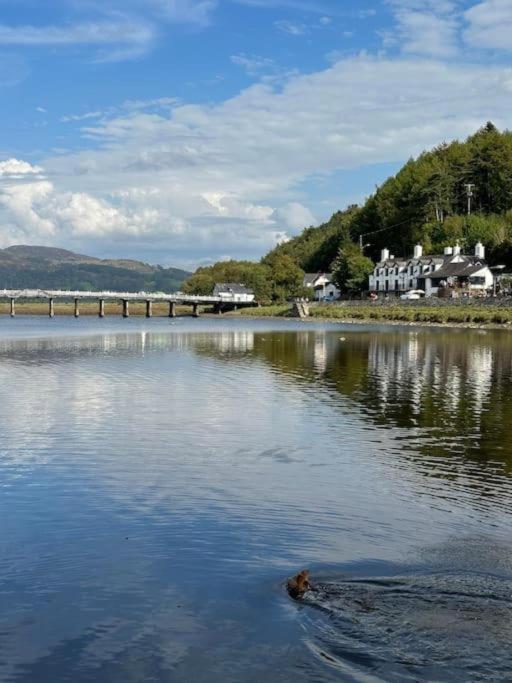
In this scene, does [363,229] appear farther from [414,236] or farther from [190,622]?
[190,622]

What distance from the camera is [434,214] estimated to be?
170500mm

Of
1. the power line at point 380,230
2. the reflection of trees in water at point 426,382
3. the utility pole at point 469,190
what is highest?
the utility pole at point 469,190

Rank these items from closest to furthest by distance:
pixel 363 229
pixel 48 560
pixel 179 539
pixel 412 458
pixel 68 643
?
pixel 68 643 < pixel 48 560 < pixel 179 539 < pixel 412 458 < pixel 363 229

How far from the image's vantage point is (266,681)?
9469mm

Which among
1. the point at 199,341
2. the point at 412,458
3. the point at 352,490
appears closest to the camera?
the point at 352,490

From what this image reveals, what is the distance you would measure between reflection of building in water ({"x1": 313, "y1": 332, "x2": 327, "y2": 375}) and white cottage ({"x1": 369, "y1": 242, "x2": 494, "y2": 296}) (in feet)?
216

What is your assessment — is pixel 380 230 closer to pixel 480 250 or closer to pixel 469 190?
pixel 469 190

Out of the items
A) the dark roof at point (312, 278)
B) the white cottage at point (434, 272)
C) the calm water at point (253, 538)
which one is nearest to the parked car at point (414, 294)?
the white cottage at point (434, 272)

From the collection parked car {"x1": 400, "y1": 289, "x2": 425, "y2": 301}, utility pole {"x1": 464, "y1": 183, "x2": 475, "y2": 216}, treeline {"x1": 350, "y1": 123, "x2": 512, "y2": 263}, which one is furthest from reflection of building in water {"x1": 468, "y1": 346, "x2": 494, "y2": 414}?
utility pole {"x1": 464, "y1": 183, "x2": 475, "y2": 216}

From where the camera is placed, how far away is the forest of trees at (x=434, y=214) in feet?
519

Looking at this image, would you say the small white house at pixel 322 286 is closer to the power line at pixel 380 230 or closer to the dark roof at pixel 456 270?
the power line at pixel 380 230

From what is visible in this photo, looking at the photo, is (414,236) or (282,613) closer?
(282,613)

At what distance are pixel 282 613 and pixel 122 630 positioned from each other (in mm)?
2242

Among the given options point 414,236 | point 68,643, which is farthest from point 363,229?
point 68,643
